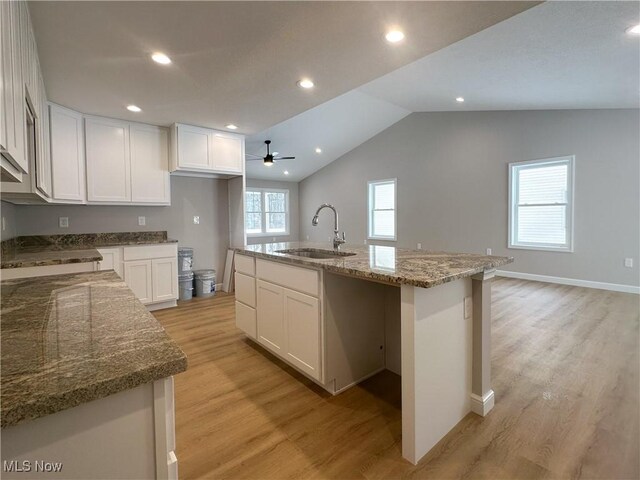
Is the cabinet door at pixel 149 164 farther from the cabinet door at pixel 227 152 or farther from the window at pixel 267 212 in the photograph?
the window at pixel 267 212

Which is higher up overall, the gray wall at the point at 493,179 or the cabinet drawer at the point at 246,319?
the gray wall at the point at 493,179

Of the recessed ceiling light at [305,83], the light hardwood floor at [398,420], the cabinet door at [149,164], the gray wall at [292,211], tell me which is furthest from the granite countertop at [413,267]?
the gray wall at [292,211]

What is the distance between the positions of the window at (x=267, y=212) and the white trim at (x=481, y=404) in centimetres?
748

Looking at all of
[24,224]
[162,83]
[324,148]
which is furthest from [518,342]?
[324,148]

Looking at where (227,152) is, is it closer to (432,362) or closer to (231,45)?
(231,45)

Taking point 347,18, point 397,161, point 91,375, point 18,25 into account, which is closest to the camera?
point 91,375

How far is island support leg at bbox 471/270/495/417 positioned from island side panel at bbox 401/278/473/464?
0.05 metres

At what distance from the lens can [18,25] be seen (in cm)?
150

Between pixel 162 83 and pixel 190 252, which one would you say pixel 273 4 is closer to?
pixel 162 83

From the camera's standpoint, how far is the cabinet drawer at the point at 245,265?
2.77m

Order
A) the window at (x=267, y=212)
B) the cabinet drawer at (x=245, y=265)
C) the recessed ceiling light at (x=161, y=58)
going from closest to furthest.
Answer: the recessed ceiling light at (x=161, y=58) → the cabinet drawer at (x=245, y=265) → the window at (x=267, y=212)

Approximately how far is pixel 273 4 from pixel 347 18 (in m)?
0.44

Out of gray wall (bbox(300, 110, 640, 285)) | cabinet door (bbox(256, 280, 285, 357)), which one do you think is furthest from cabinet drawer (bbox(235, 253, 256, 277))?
gray wall (bbox(300, 110, 640, 285))

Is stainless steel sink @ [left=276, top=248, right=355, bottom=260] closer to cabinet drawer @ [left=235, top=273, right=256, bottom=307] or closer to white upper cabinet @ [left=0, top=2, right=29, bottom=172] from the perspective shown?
cabinet drawer @ [left=235, top=273, right=256, bottom=307]
